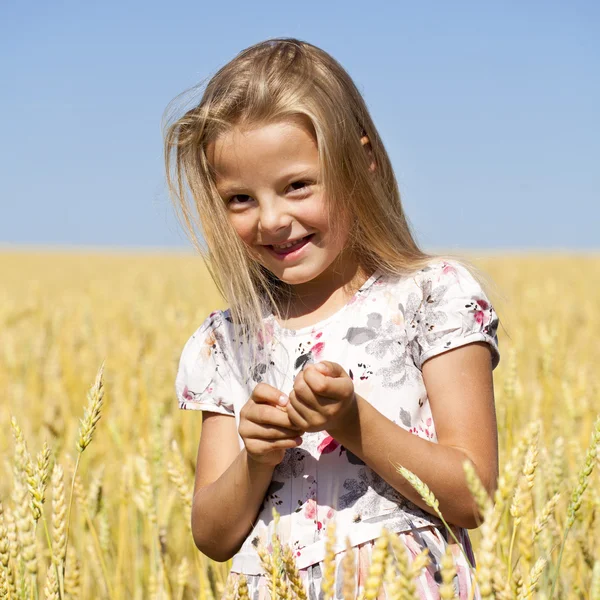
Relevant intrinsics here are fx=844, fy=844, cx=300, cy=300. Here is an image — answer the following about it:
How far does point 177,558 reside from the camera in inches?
73.8

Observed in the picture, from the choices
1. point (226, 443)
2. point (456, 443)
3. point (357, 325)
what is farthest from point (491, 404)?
point (226, 443)

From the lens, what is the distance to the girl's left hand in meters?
0.89

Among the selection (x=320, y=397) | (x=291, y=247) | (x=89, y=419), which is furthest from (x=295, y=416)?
(x=291, y=247)

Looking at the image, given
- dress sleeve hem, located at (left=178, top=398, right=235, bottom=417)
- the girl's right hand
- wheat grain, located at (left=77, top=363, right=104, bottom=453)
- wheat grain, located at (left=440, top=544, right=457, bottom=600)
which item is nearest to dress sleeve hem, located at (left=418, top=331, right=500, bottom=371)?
the girl's right hand

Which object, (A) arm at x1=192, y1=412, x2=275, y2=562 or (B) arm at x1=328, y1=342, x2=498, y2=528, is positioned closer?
(B) arm at x1=328, y1=342, x2=498, y2=528

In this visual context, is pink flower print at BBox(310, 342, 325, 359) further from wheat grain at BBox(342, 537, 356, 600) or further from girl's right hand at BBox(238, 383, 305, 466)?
wheat grain at BBox(342, 537, 356, 600)

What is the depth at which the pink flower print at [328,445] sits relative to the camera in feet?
3.75

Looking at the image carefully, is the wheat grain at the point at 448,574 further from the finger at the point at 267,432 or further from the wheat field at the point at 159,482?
the finger at the point at 267,432

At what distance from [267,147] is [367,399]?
14.6 inches

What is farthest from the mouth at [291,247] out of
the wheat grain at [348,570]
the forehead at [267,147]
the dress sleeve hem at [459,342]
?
the wheat grain at [348,570]

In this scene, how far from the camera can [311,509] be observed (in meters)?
1.13

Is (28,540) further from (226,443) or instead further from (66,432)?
(66,432)

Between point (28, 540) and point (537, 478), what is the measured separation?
810 mm

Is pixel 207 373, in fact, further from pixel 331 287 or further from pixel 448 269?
pixel 448 269
